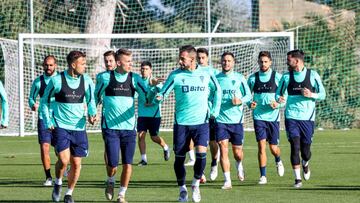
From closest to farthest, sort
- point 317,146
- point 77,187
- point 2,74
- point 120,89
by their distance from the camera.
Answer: point 120,89, point 77,187, point 317,146, point 2,74

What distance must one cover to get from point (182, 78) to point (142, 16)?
28.9 metres

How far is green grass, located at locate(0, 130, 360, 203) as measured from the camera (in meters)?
16.2

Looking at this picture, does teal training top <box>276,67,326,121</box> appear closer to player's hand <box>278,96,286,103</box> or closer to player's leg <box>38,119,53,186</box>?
player's hand <box>278,96,286,103</box>

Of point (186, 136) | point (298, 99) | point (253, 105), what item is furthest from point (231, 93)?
point (186, 136)

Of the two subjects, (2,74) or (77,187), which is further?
(2,74)

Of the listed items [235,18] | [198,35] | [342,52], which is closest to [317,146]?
[198,35]

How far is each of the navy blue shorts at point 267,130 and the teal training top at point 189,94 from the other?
359 centimetres

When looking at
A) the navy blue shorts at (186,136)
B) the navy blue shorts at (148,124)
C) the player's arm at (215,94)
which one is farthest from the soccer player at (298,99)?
the navy blue shorts at (148,124)

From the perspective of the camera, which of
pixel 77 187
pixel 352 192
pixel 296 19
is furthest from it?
pixel 296 19

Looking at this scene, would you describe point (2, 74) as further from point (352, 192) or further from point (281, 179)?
point (352, 192)

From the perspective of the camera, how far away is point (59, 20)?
137 feet

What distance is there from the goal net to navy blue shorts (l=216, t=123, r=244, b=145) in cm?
1622

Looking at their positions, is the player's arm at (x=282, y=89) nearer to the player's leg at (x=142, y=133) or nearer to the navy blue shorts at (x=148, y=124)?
the player's leg at (x=142, y=133)

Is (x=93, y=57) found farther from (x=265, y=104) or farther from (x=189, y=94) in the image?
(x=189, y=94)
